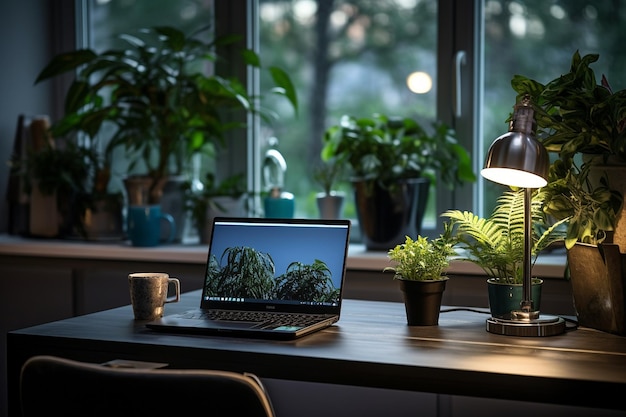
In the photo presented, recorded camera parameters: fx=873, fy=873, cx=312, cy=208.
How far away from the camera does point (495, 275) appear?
6.13ft

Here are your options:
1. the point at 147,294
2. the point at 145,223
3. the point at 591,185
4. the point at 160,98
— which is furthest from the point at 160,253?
the point at 591,185

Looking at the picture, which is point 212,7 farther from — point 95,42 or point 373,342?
point 373,342

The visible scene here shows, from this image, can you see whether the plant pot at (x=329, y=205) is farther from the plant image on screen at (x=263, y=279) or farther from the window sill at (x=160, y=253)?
the plant image on screen at (x=263, y=279)

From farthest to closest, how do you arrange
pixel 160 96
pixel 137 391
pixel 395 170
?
pixel 160 96 < pixel 395 170 < pixel 137 391

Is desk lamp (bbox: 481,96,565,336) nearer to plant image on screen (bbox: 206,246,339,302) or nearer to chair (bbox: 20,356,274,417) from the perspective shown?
plant image on screen (bbox: 206,246,339,302)

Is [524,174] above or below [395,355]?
above

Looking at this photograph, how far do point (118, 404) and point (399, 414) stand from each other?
4.61 feet

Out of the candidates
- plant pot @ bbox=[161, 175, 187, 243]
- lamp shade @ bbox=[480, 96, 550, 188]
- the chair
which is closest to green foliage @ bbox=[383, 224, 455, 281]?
lamp shade @ bbox=[480, 96, 550, 188]

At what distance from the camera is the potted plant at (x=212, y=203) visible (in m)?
2.90

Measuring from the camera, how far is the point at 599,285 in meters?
1.73

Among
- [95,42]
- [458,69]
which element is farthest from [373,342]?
[95,42]

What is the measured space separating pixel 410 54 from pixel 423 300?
4.27 ft

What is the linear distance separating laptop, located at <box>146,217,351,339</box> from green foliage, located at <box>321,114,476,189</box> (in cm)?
70

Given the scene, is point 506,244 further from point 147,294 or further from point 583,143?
point 147,294
